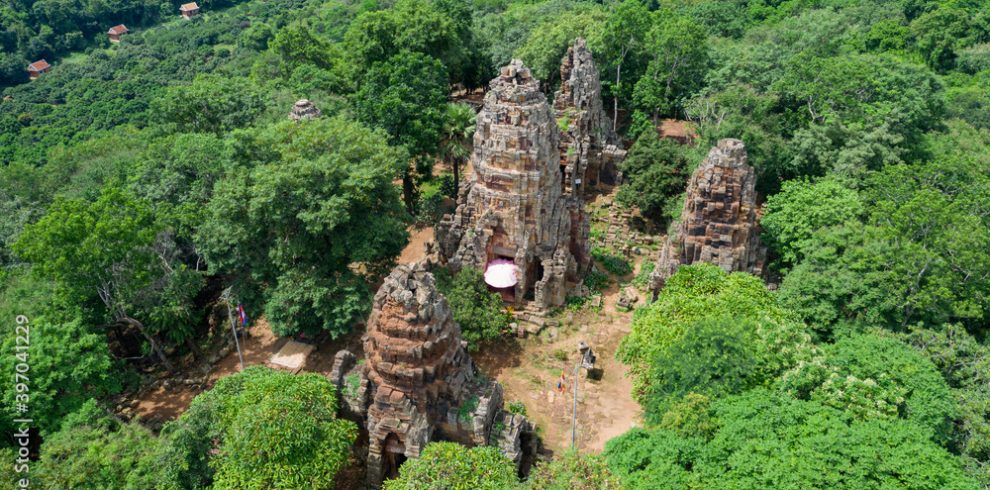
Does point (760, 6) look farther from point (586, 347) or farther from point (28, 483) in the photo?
point (28, 483)

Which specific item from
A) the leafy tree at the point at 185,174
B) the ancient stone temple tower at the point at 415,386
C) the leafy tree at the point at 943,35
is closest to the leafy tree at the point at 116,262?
the leafy tree at the point at 185,174

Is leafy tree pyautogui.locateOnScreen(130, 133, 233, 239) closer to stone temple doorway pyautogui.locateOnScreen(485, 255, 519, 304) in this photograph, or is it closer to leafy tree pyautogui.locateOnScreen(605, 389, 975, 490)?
stone temple doorway pyautogui.locateOnScreen(485, 255, 519, 304)

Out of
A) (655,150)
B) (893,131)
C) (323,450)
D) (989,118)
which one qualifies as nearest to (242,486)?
(323,450)

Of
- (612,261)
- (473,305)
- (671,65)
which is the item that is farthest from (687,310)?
(671,65)

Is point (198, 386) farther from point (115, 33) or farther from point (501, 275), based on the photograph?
point (115, 33)

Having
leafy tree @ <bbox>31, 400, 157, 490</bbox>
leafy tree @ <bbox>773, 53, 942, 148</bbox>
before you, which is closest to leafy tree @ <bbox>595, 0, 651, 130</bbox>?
leafy tree @ <bbox>773, 53, 942, 148</bbox>

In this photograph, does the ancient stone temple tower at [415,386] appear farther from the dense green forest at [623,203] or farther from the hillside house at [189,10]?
the hillside house at [189,10]
